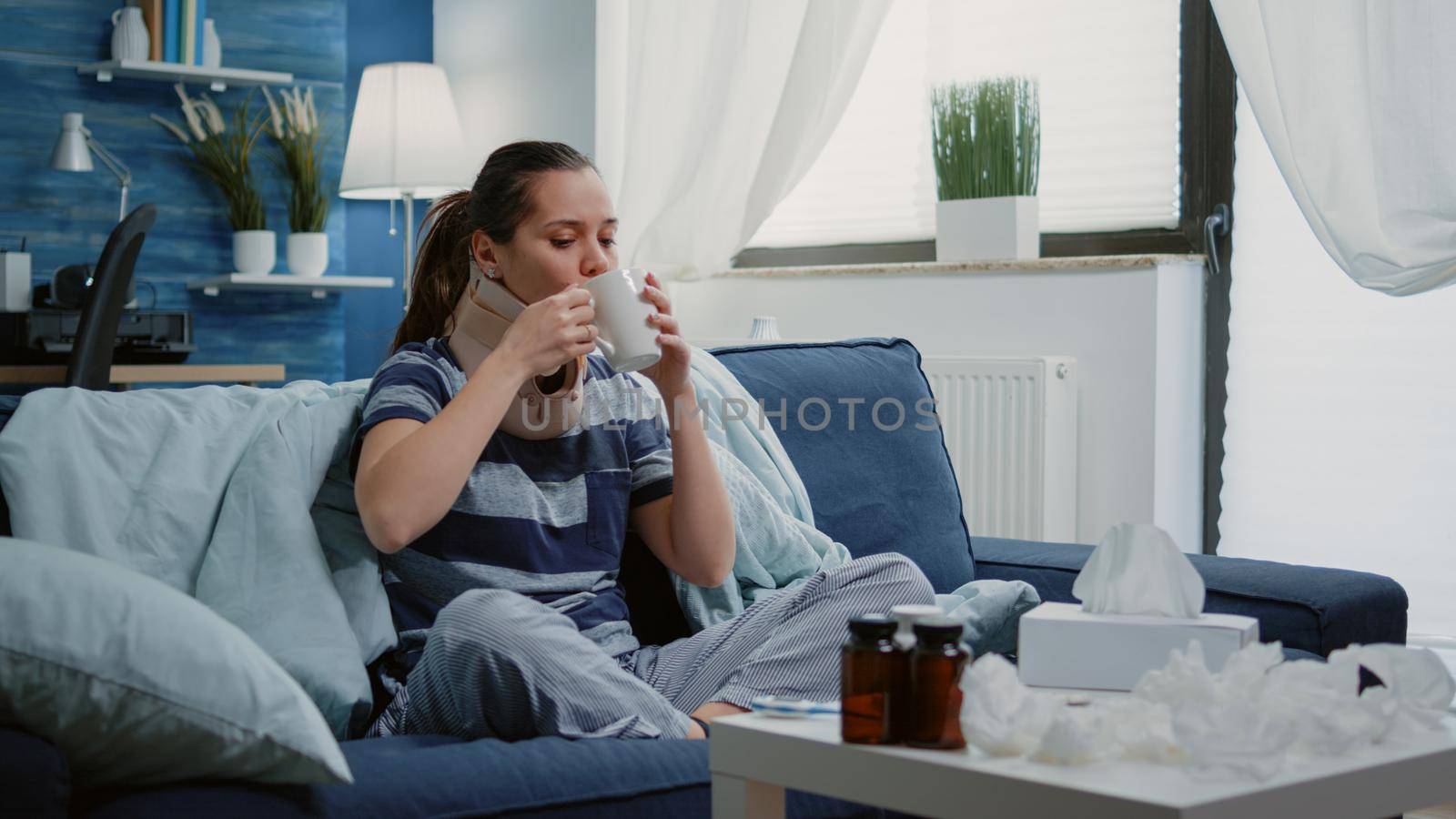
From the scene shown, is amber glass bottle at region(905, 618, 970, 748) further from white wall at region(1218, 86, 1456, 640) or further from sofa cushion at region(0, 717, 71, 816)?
white wall at region(1218, 86, 1456, 640)

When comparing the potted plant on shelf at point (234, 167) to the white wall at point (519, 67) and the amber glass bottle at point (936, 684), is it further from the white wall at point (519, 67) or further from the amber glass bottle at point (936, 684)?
the amber glass bottle at point (936, 684)

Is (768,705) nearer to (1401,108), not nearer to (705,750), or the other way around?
(705,750)

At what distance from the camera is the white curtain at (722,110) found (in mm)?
3270

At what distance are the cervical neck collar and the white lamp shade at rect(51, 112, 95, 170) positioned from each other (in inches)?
112

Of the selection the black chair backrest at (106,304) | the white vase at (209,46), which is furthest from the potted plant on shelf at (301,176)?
the black chair backrest at (106,304)

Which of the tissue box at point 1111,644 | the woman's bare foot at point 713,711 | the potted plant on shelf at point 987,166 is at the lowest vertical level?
the woman's bare foot at point 713,711

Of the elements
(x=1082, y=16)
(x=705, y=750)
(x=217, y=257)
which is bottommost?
(x=705, y=750)

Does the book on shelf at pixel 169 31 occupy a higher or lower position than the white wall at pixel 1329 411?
higher

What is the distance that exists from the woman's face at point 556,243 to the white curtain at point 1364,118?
1.47 metres

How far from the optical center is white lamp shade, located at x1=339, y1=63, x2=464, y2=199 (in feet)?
13.3

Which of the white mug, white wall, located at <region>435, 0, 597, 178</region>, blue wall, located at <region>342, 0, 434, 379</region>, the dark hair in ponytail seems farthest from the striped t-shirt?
blue wall, located at <region>342, 0, 434, 379</region>

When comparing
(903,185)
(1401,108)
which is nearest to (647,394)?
(1401,108)

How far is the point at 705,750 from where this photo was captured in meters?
1.33

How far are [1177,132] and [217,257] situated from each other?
9.45ft
